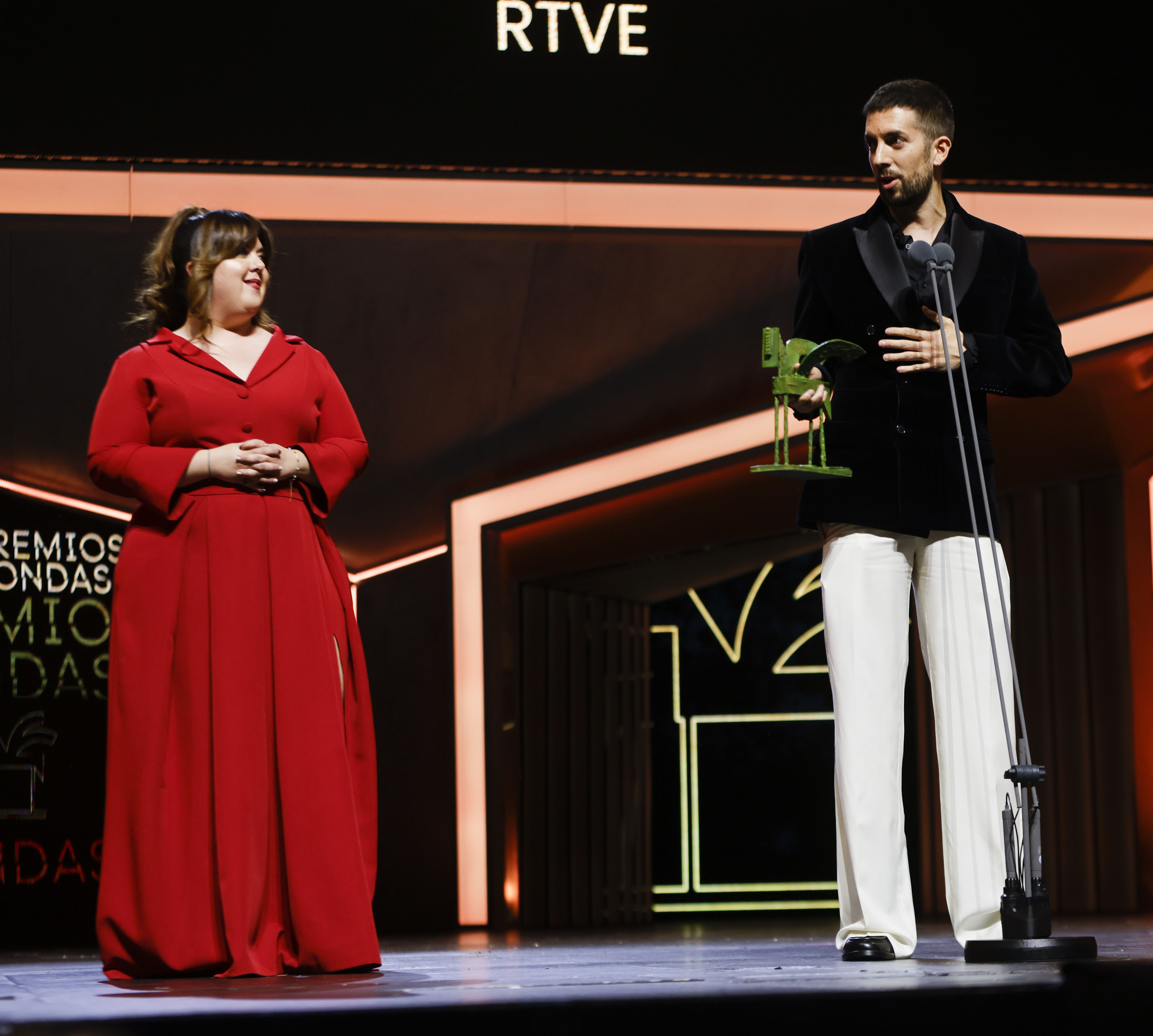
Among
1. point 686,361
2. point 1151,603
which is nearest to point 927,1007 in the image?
point 686,361

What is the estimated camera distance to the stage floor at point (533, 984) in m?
1.64

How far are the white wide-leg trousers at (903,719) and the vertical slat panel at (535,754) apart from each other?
287 centimetres

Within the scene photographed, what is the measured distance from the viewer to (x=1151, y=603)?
17.2 ft

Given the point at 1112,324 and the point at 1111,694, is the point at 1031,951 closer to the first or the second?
the point at 1112,324

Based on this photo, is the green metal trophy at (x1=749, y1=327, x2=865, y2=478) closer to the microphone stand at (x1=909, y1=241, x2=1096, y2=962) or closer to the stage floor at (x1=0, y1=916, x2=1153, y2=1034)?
the microphone stand at (x1=909, y1=241, x2=1096, y2=962)

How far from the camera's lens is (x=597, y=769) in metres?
5.79

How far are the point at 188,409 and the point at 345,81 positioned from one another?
5.59 ft

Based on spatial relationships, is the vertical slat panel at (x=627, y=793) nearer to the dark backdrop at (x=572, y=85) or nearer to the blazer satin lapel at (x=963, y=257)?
the dark backdrop at (x=572, y=85)

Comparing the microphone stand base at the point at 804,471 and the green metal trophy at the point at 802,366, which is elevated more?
the green metal trophy at the point at 802,366

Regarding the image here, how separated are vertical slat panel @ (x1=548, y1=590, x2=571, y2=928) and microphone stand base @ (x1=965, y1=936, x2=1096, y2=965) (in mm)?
3281

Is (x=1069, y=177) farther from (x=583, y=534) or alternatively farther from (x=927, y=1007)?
(x=927, y=1007)

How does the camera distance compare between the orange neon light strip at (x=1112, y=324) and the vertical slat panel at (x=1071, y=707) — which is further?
the vertical slat panel at (x=1071, y=707)

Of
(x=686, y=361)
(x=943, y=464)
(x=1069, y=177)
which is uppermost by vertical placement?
(x=1069, y=177)

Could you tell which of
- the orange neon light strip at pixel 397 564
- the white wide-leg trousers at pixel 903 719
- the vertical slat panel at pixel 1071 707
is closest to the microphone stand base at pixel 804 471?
the white wide-leg trousers at pixel 903 719
